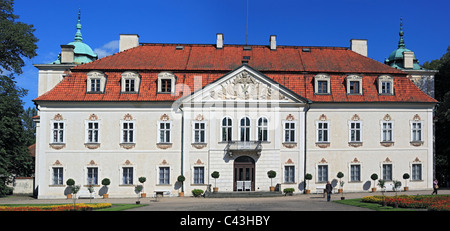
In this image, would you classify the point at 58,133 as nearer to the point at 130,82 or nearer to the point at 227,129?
the point at 130,82

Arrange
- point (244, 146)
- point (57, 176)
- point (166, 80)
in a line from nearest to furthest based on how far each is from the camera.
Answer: point (244, 146), point (57, 176), point (166, 80)

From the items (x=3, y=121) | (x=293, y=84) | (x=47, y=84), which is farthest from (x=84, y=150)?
(x=293, y=84)

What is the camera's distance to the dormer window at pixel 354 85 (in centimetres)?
3931

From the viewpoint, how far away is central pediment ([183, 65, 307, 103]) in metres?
38.2

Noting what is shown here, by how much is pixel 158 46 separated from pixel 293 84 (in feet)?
44.1

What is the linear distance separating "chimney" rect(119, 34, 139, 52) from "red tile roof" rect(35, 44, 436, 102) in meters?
1.54

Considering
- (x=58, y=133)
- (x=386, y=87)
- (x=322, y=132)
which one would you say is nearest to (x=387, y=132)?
(x=386, y=87)

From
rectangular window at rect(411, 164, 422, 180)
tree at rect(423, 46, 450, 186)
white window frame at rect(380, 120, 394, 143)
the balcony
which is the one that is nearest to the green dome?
the balcony

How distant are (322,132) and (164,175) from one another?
45.7 feet

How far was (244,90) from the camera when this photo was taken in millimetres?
38438

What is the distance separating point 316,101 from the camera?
38.8 metres
